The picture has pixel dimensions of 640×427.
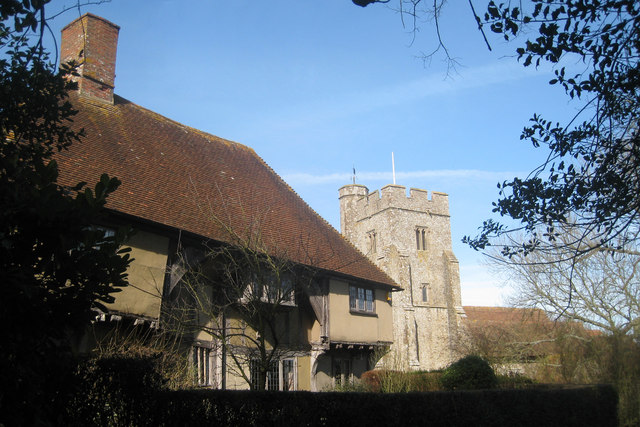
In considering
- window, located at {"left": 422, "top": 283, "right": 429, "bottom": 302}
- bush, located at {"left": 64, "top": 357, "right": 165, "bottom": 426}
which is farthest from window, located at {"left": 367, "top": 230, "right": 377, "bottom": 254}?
bush, located at {"left": 64, "top": 357, "right": 165, "bottom": 426}

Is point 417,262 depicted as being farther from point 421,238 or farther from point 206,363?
point 206,363

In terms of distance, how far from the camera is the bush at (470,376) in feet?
52.2

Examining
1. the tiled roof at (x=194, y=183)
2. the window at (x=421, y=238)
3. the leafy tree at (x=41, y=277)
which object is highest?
the window at (x=421, y=238)

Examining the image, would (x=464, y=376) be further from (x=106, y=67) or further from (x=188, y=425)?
(x=106, y=67)

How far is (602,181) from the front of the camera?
6.49m

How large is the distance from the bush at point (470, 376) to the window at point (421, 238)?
37.3m

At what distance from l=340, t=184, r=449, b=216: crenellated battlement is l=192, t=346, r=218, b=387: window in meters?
39.7

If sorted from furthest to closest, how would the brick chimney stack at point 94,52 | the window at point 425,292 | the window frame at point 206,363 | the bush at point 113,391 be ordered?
the window at point 425,292 < the brick chimney stack at point 94,52 < the window frame at point 206,363 < the bush at point 113,391

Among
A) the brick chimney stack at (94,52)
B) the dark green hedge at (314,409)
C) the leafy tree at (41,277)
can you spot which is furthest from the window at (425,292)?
the leafy tree at (41,277)

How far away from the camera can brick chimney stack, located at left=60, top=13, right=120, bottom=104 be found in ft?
53.3

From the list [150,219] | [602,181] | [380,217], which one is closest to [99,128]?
[150,219]

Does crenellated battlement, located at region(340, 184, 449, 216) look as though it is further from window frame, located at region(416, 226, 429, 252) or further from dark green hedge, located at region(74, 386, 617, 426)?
dark green hedge, located at region(74, 386, 617, 426)

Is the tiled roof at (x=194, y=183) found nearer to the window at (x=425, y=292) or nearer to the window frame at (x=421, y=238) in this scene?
the window at (x=425, y=292)

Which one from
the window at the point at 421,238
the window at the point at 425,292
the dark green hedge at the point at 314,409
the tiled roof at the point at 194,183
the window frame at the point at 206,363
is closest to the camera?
the dark green hedge at the point at 314,409
